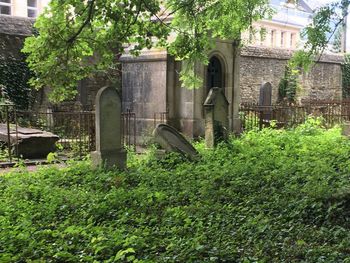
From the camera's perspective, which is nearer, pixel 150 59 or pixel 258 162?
pixel 258 162

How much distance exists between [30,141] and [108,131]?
3161 mm

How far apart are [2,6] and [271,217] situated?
1635cm

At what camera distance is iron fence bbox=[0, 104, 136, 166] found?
10422 millimetres

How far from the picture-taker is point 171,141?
9430 mm

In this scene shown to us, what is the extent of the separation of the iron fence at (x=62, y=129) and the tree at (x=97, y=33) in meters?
2.37

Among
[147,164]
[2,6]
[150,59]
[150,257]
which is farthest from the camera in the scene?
[2,6]

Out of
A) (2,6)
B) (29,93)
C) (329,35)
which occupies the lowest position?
(29,93)

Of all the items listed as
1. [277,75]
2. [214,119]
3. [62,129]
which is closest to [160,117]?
[214,119]

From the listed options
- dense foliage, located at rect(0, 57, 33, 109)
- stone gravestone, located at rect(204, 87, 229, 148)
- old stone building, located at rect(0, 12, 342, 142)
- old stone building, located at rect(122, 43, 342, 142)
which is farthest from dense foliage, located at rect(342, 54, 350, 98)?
dense foliage, located at rect(0, 57, 33, 109)

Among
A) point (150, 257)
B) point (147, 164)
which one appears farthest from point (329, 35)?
point (150, 257)

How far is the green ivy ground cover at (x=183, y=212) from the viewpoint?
12.8 ft

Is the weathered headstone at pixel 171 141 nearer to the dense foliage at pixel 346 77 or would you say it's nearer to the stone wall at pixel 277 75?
the stone wall at pixel 277 75

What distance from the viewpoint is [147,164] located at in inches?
346

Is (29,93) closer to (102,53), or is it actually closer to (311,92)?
(102,53)
